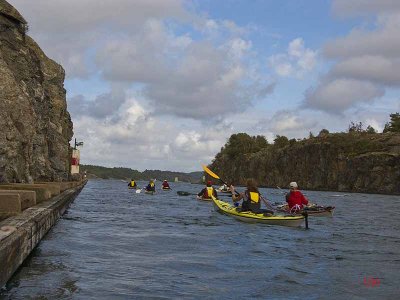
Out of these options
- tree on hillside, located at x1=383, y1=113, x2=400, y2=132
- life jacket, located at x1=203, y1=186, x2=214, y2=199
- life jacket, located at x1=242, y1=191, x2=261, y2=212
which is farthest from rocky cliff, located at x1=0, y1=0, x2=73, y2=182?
tree on hillside, located at x1=383, y1=113, x2=400, y2=132

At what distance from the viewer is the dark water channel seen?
8906mm

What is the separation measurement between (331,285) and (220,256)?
3864 mm

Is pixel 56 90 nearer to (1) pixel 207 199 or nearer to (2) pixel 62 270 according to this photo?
(1) pixel 207 199

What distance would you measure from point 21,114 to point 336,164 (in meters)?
102

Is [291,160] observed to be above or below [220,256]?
above

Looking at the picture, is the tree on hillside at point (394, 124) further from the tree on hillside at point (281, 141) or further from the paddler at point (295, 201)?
the paddler at point (295, 201)

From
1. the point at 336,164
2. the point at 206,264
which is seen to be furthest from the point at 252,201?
the point at 336,164

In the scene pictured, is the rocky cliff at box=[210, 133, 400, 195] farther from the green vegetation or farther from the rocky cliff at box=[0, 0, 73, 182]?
the rocky cliff at box=[0, 0, 73, 182]

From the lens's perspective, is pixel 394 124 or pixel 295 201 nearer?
pixel 295 201

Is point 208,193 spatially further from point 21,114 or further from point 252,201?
point 21,114

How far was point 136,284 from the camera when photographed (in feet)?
30.3

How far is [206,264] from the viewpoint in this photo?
38.4 feet

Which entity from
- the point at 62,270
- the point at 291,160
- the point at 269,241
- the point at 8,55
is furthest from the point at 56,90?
the point at 291,160

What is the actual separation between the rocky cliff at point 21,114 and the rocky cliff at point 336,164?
2926 inches
